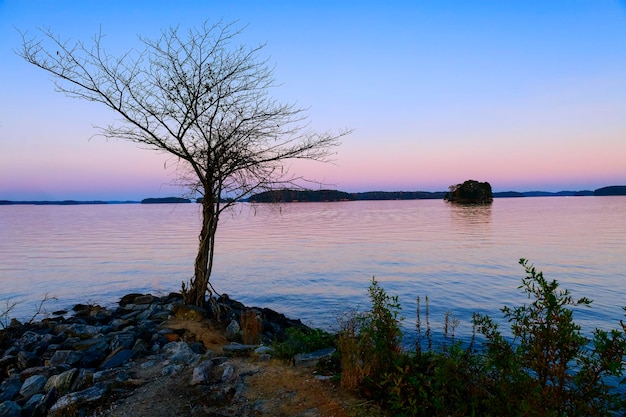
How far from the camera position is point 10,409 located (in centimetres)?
698

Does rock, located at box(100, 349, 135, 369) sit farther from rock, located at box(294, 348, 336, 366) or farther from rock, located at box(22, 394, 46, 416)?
rock, located at box(294, 348, 336, 366)

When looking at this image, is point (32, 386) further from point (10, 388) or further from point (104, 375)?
point (104, 375)

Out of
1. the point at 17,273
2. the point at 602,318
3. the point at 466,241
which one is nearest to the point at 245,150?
the point at 602,318

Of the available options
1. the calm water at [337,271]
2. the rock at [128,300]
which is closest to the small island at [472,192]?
the calm water at [337,271]

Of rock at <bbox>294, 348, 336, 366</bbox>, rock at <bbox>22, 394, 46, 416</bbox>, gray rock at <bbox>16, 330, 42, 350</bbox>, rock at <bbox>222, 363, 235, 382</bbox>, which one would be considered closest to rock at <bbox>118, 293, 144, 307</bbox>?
gray rock at <bbox>16, 330, 42, 350</bbox>

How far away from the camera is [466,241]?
36562 millimetres

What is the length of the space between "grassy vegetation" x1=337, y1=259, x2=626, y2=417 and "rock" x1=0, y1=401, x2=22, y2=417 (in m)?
5.68

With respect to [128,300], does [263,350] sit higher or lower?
higher

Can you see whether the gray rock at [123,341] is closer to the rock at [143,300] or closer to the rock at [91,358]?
the rock at [91,358]

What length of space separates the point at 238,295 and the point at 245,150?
9530 mm

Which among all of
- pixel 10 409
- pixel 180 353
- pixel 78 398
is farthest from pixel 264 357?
pixel 10 409

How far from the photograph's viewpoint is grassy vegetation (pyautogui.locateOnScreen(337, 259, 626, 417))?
4520mm

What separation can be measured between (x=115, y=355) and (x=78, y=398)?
7.00 ft

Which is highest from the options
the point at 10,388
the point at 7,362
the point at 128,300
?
the point at 10,388
